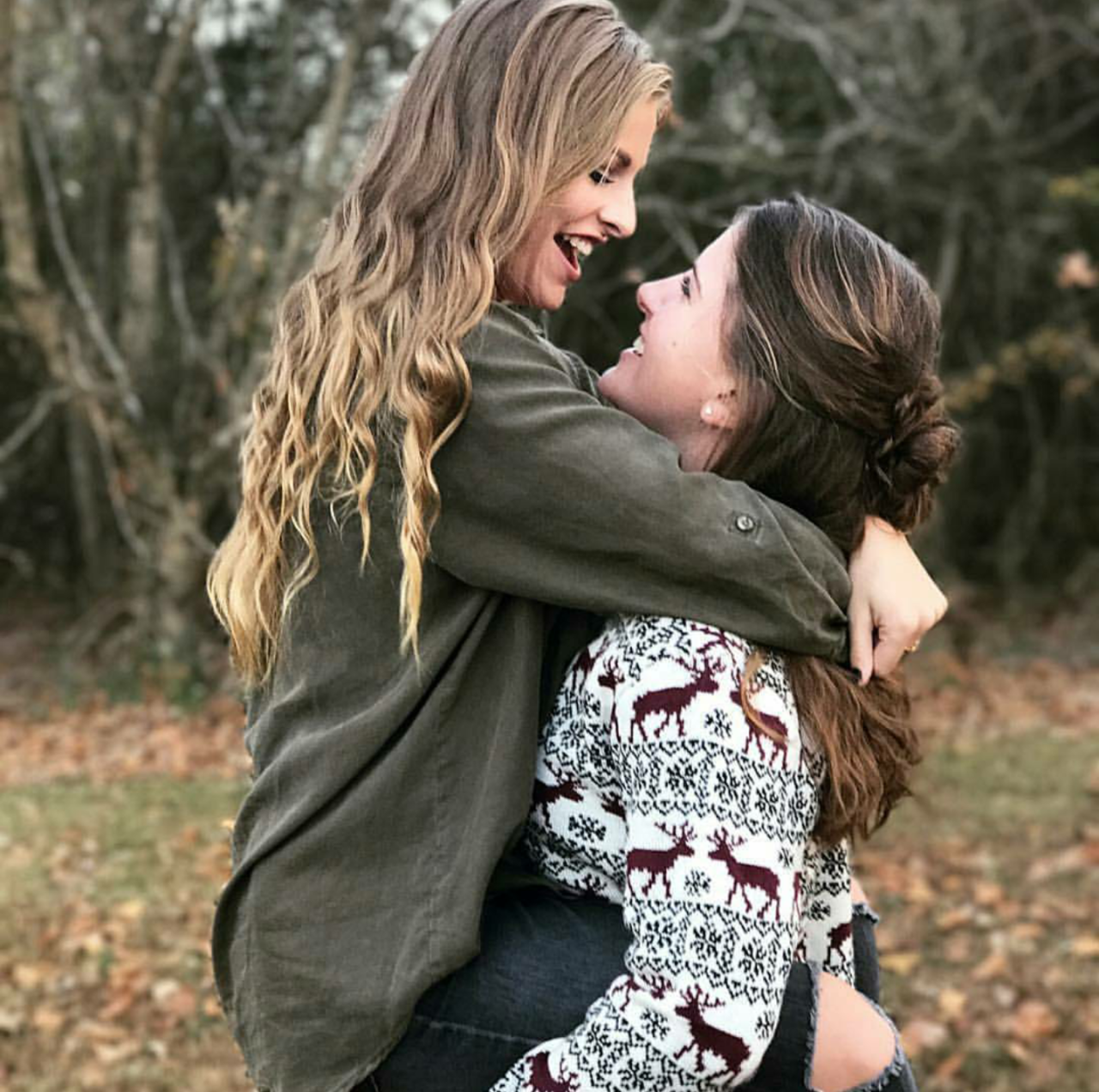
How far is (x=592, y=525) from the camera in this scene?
5.63ft

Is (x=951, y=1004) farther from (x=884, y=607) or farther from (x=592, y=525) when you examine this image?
(x=592, y=525)

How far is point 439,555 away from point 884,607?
0.54 metres

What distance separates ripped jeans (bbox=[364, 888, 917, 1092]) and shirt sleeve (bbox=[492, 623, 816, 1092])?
0.09 meters

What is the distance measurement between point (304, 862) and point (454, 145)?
2.75 ft

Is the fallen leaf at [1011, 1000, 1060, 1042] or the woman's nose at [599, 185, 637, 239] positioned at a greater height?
the woman's nose at [599, 185, 637, 239]

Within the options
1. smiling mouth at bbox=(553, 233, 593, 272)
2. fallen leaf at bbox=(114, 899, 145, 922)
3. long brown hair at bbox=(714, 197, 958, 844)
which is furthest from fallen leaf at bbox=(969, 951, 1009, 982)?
smiling mouth at bbox=(553, 233, 593, 272)

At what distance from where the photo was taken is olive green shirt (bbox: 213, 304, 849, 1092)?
171cm

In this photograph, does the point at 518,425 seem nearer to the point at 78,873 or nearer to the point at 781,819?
the point at 781,819

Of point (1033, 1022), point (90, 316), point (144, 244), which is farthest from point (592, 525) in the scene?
point (144, 244)

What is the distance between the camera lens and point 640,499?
1715 millimetres

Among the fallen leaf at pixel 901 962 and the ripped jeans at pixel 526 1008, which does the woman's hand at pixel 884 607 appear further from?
the fallen leaf at pixel 901 962

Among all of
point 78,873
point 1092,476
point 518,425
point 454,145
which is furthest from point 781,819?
point 1092,476

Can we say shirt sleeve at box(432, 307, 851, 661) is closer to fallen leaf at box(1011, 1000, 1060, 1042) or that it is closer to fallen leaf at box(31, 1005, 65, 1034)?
fallen leaf at box(1011, 1000, 1060, 1042)

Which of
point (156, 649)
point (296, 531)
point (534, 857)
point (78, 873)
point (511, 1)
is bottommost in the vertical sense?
point (156, 649)
